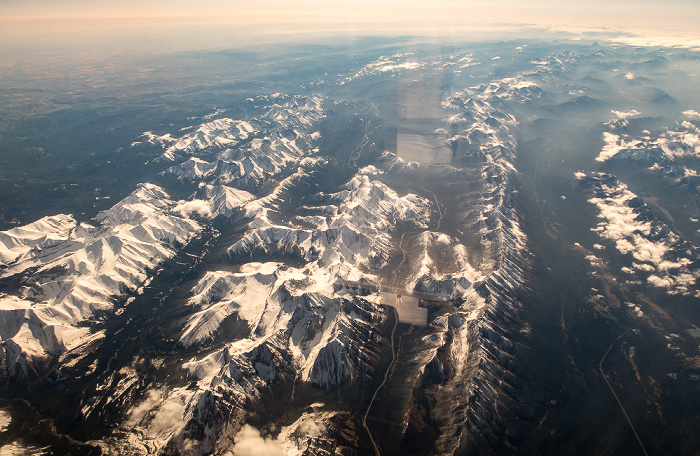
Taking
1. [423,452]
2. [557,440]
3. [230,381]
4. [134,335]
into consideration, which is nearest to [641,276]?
[557,440]

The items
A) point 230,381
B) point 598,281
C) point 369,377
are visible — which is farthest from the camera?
point 598,281

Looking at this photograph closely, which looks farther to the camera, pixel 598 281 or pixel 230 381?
pixel 598 281

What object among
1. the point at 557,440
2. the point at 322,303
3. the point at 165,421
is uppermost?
the point at 322,303

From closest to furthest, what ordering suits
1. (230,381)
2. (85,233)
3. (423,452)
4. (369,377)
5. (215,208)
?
(423,452) → (230,381) → (369,377) → (85,233) → (215,208)

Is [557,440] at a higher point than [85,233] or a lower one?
lower

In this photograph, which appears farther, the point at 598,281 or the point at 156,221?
the point at 156,221

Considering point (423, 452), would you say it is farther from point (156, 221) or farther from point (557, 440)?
point (156, 221)

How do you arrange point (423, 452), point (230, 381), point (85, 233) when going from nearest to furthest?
point (423, 452) < point (230, 381) < point (85, 233)

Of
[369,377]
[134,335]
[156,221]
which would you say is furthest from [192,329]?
[156,221]

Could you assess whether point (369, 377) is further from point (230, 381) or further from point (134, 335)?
point (134, 335)
